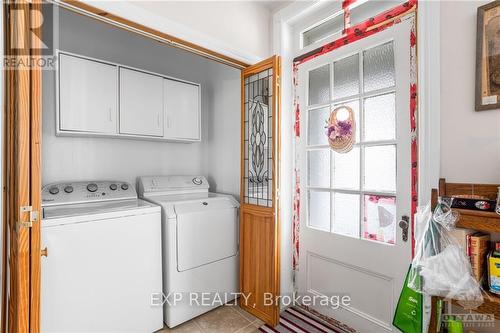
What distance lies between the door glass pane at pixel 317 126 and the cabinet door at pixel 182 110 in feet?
4.10

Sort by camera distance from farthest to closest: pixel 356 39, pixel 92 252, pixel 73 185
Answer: pixel 73 185
pixel 356 39
pixel 92 252

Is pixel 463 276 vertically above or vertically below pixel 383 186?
below

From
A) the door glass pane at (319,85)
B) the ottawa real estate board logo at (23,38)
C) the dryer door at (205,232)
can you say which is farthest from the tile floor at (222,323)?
the ottawa real estate board logo at (23,38)

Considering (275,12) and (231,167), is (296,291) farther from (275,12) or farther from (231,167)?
(275,12)

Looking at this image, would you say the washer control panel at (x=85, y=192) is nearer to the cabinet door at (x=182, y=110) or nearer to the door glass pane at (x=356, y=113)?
the cabinet door at (x=182, y=110)

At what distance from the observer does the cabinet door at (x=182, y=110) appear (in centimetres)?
262

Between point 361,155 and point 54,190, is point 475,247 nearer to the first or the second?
point 361,155

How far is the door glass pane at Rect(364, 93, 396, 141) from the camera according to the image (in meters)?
1.70

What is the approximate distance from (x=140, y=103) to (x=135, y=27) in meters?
0.88

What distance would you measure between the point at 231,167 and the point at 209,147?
49 cm

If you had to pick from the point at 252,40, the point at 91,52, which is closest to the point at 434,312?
the point at 252,40

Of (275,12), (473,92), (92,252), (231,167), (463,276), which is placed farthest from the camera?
(231,167)

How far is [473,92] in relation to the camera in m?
1.28

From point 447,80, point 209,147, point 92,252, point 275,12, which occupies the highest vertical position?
point 275,12
